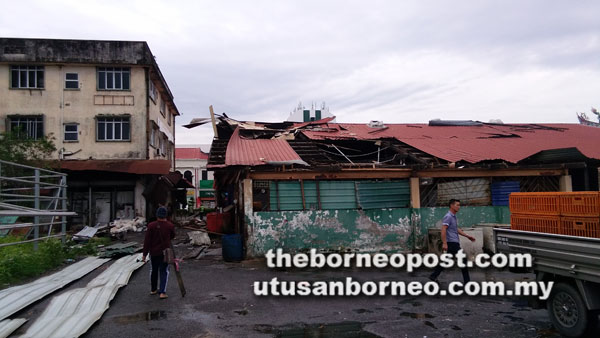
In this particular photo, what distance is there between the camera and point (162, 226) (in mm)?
7930

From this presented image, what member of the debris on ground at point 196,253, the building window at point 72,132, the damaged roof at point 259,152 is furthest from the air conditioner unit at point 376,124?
the building window at point 72,132

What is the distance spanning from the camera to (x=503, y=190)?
44.9ft

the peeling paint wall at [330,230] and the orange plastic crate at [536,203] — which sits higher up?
the orange plastic crate at [536,203]

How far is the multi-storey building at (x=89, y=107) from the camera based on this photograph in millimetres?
21875

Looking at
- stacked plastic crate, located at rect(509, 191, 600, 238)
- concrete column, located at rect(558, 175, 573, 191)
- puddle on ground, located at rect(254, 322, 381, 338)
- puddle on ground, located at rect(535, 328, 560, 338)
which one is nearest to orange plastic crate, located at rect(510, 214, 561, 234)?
stacked plastic crate, located at rect(509, 191, 600, 238)

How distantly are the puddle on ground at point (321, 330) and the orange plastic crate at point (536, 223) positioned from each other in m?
2.77

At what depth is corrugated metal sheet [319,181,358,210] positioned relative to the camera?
12898mm

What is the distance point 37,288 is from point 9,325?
91.7 inches

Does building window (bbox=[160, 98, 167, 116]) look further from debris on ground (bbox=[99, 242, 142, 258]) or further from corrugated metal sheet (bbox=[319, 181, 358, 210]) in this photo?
corrugated metal sheet (bbox=[319, 181, 358, 210])

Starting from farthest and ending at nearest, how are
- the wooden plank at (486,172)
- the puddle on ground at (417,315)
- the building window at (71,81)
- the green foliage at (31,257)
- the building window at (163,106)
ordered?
the building window at (163,106), the building window at (71,81), the wooden plank at (486,172), the green foliage at (31,257), the puddle on ground at (417,315)

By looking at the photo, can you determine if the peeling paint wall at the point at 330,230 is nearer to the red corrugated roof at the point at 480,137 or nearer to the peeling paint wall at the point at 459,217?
the peeling paint wall at the point at 459,217

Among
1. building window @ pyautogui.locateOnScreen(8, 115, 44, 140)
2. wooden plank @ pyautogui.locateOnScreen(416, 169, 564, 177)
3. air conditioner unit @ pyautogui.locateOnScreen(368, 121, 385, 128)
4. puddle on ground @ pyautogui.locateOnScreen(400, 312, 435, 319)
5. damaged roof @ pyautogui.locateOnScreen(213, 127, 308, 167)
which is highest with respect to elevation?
building window @ pyautogui.locateOnScreen(8, 115, 44, 140)

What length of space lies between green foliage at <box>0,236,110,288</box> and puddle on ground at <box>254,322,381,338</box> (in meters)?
5.75

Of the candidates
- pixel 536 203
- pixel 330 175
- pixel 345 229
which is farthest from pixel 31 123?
pixel 536 203
